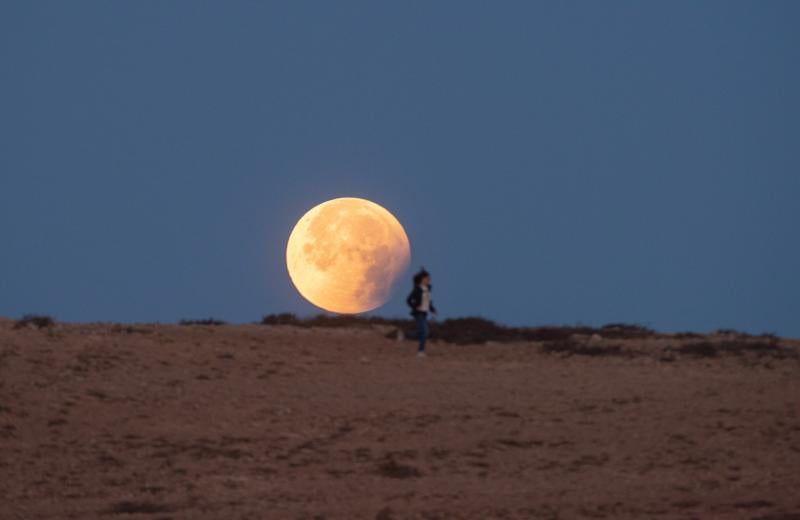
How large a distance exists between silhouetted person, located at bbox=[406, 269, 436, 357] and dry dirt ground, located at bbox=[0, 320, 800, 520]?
28.7 inches

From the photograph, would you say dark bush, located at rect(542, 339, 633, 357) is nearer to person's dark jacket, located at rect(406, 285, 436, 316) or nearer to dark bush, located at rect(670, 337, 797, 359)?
dark bush, located at rect(670, 337, 797, 359)

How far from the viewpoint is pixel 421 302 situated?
1220 inches

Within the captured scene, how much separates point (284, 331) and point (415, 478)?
16030 mm

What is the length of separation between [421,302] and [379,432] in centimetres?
883

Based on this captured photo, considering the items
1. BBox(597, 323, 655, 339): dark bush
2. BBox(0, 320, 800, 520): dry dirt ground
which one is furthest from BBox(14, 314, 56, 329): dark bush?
BBox(597, 323, 655, 339): dark bush

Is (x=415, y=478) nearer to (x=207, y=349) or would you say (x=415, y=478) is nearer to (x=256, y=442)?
(x=256, y=442)

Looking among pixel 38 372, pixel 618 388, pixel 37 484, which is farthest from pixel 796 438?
pixel 38 372

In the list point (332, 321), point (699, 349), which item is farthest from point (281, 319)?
point (699, 349)

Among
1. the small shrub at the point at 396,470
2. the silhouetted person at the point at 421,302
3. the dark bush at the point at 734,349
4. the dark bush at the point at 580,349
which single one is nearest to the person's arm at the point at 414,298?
the silhouetted person at the point at 421,302

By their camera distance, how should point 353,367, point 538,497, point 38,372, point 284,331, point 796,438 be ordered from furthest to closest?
1. point 284,331
2. point 353,367
3. point 38,372
4. point 796,438
5. point 538,497

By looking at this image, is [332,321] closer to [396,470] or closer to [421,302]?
[421,302]

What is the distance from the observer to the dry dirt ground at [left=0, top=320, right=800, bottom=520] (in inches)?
709

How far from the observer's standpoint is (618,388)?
26938mm

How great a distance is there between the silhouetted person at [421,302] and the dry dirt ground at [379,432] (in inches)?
28.7
